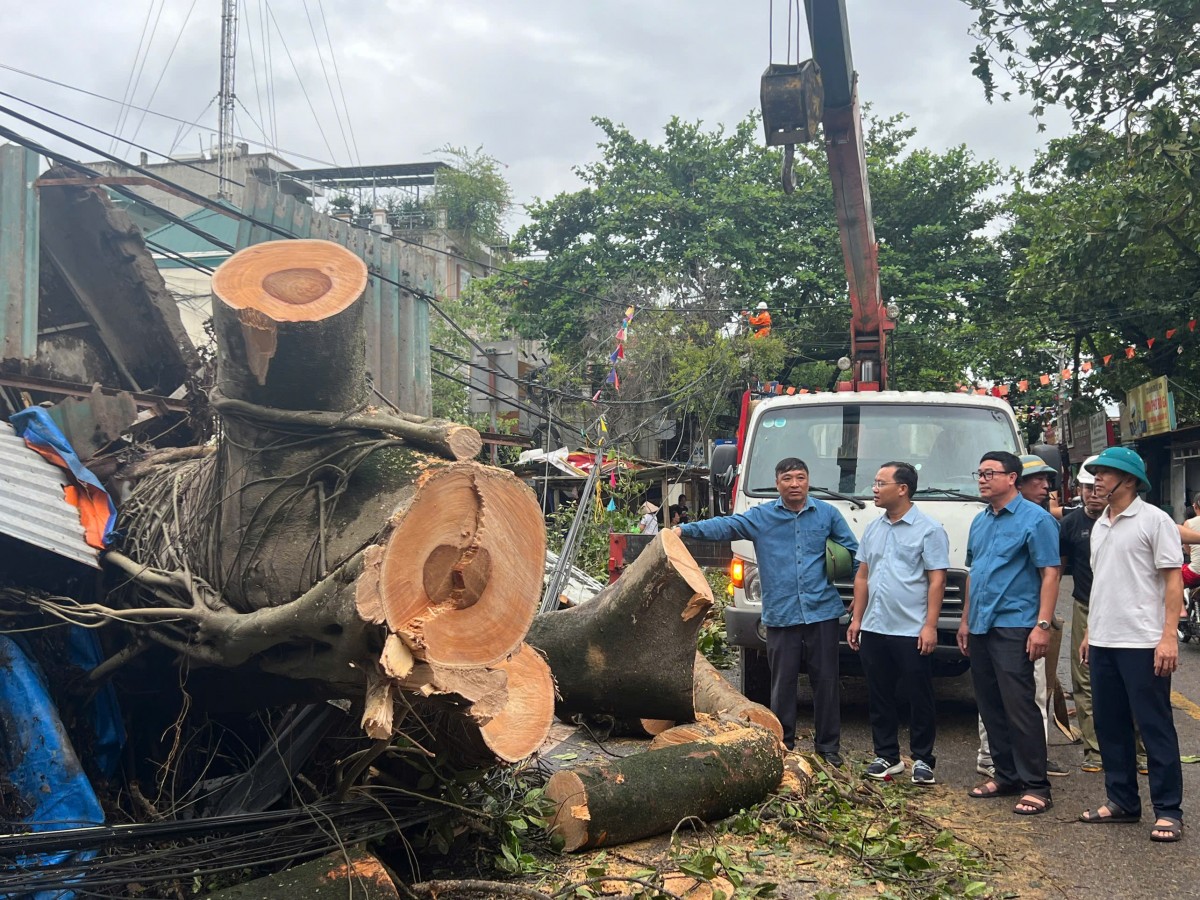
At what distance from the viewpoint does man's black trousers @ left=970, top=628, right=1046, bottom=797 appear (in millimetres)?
5492

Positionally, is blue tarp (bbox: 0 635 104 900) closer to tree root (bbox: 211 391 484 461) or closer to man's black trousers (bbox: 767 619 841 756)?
tree root (bbox: 211 391 484 461)

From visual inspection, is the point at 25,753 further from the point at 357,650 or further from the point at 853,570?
the point at 853,570

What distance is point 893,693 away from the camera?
616cm

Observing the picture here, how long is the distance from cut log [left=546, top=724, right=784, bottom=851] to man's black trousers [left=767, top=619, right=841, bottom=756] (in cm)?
95

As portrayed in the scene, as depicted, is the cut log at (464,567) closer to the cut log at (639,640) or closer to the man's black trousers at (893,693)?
the cut log at (639,640)

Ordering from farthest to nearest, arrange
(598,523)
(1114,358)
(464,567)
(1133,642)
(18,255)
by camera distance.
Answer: (1114,358), (598,523), (18,255), (1133,642), (464,567)

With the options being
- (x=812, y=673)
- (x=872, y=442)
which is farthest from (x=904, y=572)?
(x=872, y=442)

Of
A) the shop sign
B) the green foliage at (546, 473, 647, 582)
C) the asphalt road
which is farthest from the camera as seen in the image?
the shop sign

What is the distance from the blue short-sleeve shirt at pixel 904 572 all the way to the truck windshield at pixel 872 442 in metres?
1.32

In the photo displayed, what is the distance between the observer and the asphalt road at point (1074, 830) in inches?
172

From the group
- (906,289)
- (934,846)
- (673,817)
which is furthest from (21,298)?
(906,289)

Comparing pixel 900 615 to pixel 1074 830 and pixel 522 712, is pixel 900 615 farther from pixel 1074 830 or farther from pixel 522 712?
pixel 522 712

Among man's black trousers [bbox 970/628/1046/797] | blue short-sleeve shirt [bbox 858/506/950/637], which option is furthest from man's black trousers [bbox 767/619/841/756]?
man's black trousers [bbox 970/628/1046/797]

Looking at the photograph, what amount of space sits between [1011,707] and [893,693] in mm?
758
